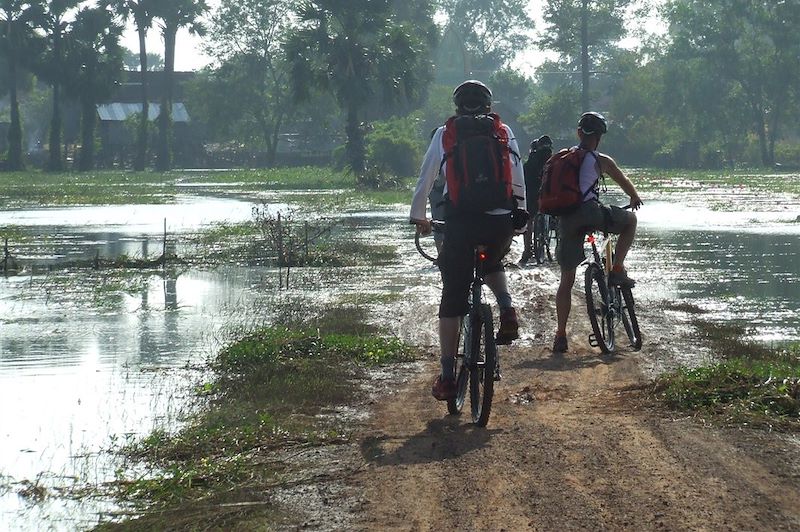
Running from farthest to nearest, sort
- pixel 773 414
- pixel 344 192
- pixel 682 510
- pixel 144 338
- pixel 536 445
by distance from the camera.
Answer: pixel 344 192 → pixel 144 338 → pixel 773 414 → pixel 536 445 → pixel 682 510

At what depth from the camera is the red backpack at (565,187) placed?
31.9ft

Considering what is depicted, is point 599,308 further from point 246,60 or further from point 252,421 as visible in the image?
point 246,60

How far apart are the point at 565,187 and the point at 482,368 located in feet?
8.98

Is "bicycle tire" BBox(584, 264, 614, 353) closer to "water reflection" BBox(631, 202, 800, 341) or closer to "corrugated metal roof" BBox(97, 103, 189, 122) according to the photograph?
"water reflection" BBox(631, 202, 800, 341)

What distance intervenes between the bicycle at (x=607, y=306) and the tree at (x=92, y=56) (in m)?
70.3

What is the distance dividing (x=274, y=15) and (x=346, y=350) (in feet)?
287

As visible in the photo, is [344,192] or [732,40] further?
[732,40]

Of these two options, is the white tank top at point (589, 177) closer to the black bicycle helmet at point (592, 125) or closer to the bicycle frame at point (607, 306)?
the black bicycle helmet at point (592, 125)

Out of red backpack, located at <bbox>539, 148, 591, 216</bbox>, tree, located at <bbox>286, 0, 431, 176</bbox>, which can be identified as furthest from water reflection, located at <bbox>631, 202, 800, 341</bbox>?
tree, located at <bbox>286, 0, 431, 176</bbox>

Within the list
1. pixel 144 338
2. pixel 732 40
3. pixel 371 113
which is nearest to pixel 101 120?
pixel 371 113

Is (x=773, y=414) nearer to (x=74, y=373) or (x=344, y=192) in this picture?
(x=74, y=373)

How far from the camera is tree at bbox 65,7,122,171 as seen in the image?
77250mm

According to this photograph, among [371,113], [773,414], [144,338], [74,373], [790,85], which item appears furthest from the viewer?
[371,113]

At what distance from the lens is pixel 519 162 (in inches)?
287
